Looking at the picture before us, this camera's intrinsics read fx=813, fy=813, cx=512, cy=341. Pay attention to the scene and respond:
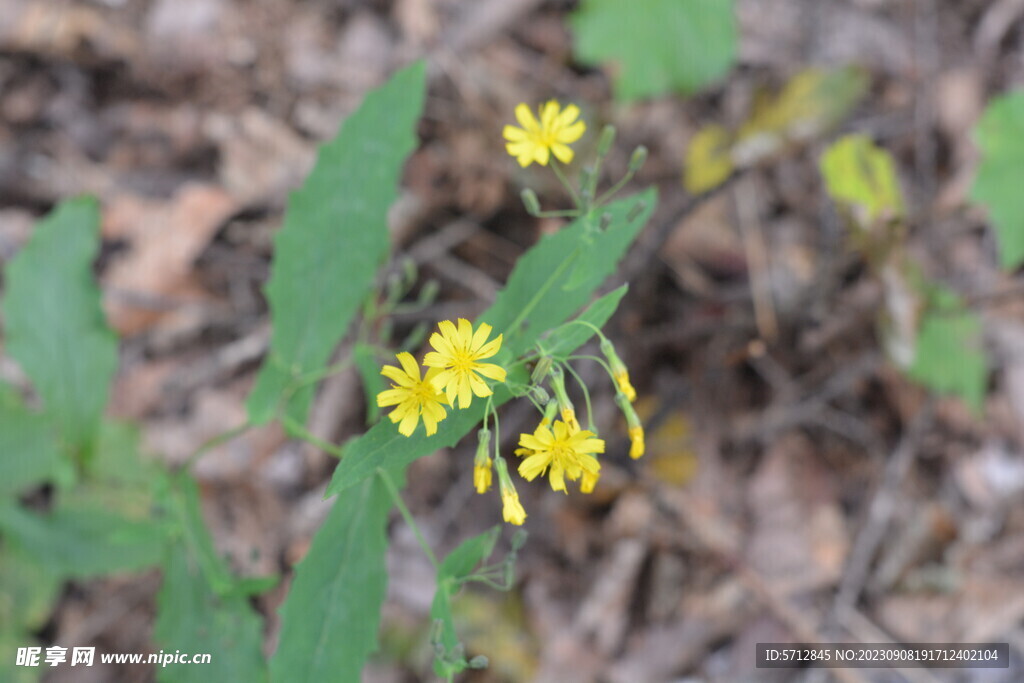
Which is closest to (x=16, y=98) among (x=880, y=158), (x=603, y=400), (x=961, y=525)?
(x=603, y=400)

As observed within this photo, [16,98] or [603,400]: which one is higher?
[16,98]

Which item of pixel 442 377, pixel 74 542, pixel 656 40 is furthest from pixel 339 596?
pixel 656 40

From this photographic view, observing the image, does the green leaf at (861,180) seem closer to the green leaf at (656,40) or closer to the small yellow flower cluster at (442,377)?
the green leaf at (656,40)

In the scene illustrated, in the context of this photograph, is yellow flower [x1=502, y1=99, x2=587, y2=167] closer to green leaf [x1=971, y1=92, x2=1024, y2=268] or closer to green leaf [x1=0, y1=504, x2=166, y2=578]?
green leaf [x1=0, y1=504, x2=166, y2=578]

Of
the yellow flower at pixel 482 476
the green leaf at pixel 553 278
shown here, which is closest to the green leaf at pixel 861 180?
the green leaf at pixel 553 278

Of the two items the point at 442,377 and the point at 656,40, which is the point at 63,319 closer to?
the point at 442,377

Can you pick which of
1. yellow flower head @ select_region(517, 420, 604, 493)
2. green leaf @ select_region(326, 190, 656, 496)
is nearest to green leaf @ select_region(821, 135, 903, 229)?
green leaf @ select_region(326, 190, 656, 496)

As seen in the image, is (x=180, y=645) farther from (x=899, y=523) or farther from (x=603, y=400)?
(x=899, y=523)

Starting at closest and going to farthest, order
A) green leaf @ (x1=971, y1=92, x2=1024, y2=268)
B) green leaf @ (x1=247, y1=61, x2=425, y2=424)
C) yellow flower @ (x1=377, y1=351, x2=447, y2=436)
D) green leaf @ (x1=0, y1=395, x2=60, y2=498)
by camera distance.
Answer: yellow flower @ (x1=377, y1=351, x2=447, y2=436) < green leaf @ (x1=247, y1=61, x2=425, y2=424) < green leaf @ (x1=0, y1=395, x2=60, y2=498) < green leaf @ (x1=971, y1=92, x2=1024, y2=268)
